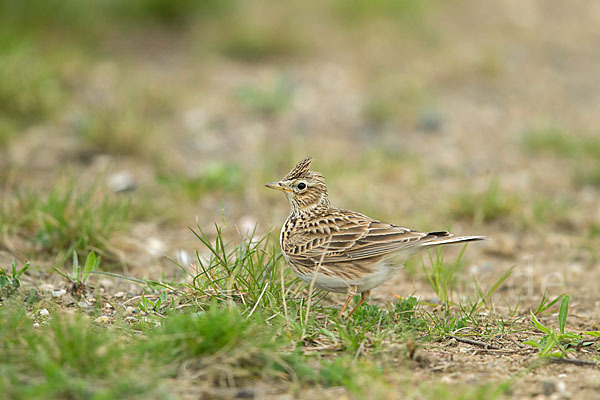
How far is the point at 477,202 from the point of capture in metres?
7.43

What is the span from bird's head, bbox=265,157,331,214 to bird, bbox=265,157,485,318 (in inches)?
8.5

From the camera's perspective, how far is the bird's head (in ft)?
17.7

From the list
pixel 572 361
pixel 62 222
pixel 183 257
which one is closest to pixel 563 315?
pixel 572 361

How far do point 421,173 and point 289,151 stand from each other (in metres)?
1.52

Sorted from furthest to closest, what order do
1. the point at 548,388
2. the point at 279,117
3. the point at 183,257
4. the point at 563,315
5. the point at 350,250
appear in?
1. the point at 279,117
2. the point at 183,257
3. the point at 350,250
4. the point at 563,315
5. the point at 548,388

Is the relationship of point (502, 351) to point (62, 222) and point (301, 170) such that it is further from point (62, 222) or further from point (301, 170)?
point (62, 222)

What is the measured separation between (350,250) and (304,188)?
77cm

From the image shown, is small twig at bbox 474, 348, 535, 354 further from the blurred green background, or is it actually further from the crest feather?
the blurred green background

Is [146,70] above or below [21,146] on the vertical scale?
above

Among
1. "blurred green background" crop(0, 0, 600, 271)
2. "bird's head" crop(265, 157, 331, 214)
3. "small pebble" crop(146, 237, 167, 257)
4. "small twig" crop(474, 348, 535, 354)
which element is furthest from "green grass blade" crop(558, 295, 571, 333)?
"small pebble" crop(146, 237, 167, 257)

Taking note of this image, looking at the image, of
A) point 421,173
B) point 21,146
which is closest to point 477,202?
point 421,173

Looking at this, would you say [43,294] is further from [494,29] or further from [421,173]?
[494,29]

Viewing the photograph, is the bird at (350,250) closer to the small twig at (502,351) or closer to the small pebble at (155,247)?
the small twig at (502,351)

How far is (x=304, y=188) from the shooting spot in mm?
5414
